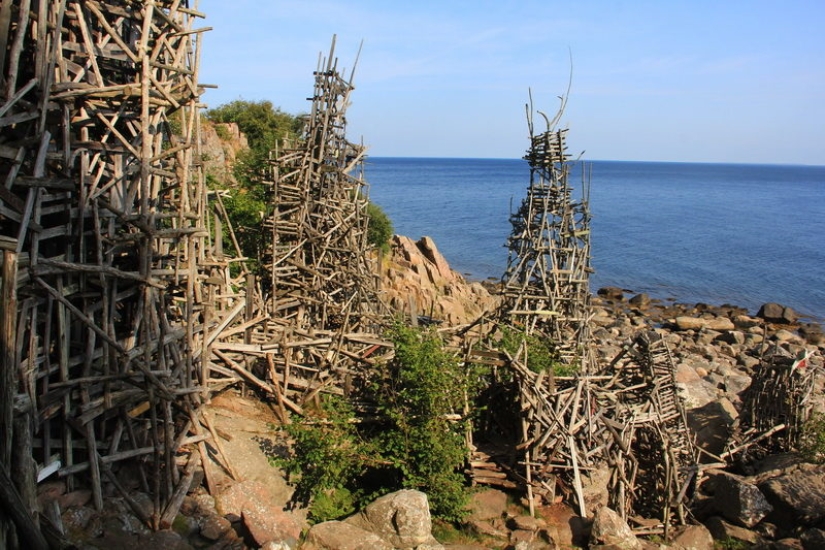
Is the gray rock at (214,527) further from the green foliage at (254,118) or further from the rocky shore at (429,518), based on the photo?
the green foliage at (254,118)

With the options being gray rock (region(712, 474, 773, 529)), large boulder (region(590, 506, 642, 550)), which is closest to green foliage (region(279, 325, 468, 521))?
large boulder (region(590, 506, 642, 550))

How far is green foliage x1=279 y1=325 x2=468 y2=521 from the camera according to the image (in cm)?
1097

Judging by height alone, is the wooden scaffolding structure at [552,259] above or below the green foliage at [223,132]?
below

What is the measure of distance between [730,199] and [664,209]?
29.9 meters

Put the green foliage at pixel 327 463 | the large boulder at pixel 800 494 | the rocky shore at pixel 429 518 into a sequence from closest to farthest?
the rocky shore at pixel 429 518
the green foliage at pixel 327 463
the large boulder at pixel 800 494

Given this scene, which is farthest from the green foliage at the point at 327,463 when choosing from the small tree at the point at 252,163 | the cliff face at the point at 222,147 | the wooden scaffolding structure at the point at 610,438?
the cliff face at the point at 222,147

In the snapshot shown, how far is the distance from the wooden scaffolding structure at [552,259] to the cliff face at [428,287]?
8416 mm

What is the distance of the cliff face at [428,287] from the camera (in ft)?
87.0

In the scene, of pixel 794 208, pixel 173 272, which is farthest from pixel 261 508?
pixel 794 208

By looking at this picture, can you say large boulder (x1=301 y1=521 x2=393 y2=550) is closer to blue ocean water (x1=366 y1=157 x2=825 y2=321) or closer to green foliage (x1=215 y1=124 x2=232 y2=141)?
blue ocean water (x1=366 y1=157 x2=825 y2=321)

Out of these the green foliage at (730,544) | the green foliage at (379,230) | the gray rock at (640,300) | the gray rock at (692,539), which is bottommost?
the gray rock at (640,300)

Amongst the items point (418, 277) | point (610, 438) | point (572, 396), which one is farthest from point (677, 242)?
Result: point (572, 396)

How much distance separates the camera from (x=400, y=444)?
1124cm

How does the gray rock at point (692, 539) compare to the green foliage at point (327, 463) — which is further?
the gray rock at point (692, 539)
